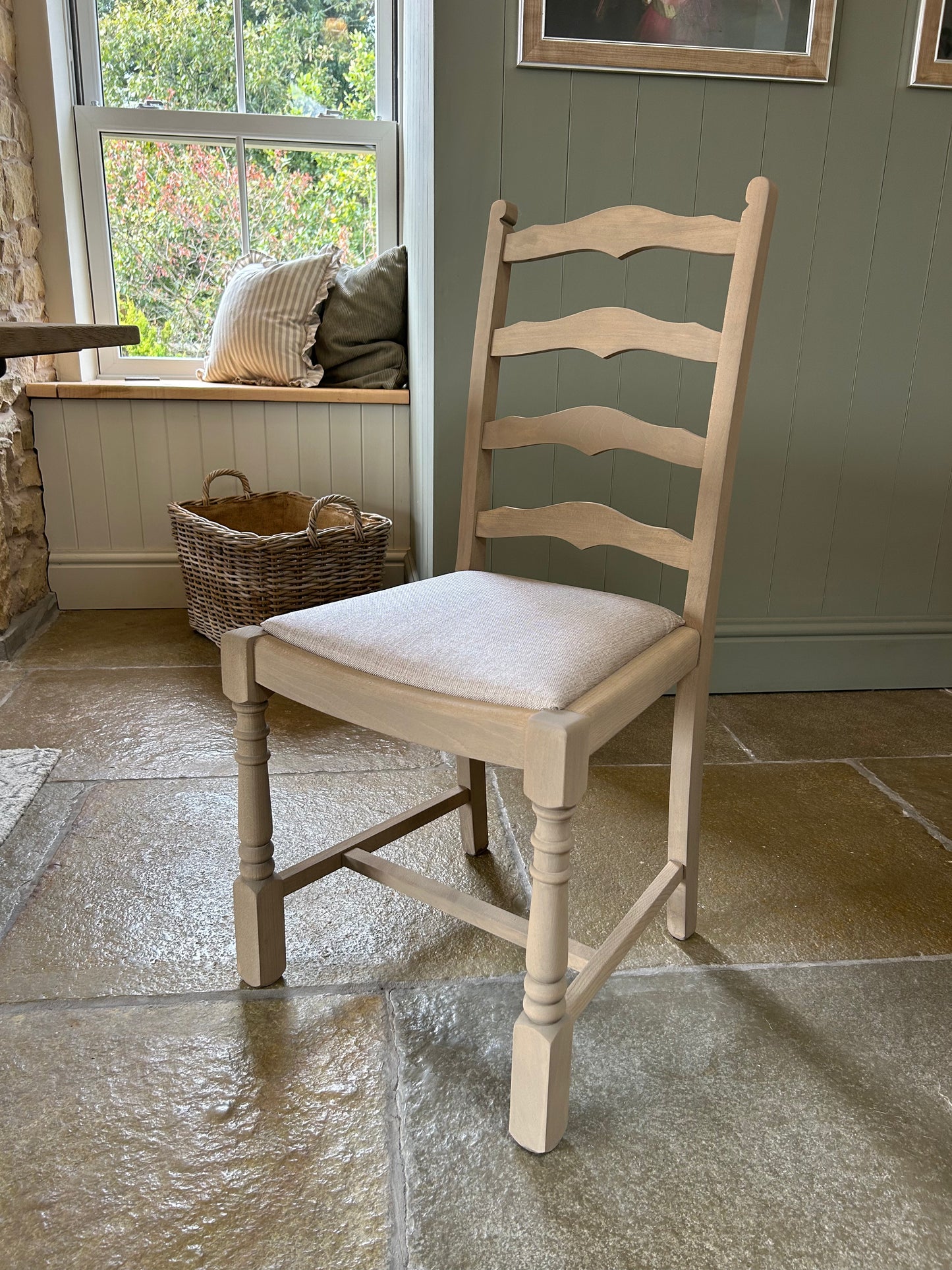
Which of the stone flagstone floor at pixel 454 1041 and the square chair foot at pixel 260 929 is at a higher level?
the square chair foot at pixel 260 929

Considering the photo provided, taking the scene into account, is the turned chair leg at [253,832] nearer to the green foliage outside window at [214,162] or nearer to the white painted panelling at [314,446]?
the white painted panelling at [314,446]

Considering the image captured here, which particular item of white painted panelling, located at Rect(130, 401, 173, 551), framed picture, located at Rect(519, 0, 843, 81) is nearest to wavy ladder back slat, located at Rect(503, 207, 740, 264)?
framed picture, located at Rect(519, 0, 843, 81)

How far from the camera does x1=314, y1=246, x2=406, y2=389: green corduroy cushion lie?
9.11ft

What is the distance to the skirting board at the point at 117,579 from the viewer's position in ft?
8.88

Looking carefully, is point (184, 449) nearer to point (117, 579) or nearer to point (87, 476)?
point (87, 476)

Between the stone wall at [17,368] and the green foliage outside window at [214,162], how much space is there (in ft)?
1.06

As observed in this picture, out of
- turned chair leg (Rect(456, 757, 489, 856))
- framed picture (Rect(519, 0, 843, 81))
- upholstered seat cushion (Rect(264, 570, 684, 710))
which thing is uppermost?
framed picture (Rect(519, 0, 843, 81))

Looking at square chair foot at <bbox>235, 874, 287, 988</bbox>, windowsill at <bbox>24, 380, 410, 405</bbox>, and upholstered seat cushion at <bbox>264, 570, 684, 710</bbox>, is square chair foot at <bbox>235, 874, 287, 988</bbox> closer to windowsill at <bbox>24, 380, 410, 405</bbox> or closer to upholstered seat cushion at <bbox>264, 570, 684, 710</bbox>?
upholstered seat cushion at <bbox>264, 570, 684, 710</bbox>

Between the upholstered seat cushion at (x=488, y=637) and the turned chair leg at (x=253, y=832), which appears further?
the turned chair leg at (x=253, y=832)

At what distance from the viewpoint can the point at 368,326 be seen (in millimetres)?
2787

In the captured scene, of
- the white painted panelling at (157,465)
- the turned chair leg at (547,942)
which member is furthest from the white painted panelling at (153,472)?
the turned chair leg at (547,942)

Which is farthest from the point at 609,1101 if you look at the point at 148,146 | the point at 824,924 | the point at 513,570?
Result: the point at 148,146

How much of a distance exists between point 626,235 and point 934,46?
4.10 ft

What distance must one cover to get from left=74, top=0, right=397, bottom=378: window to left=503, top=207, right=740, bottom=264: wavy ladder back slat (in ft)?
6.65
